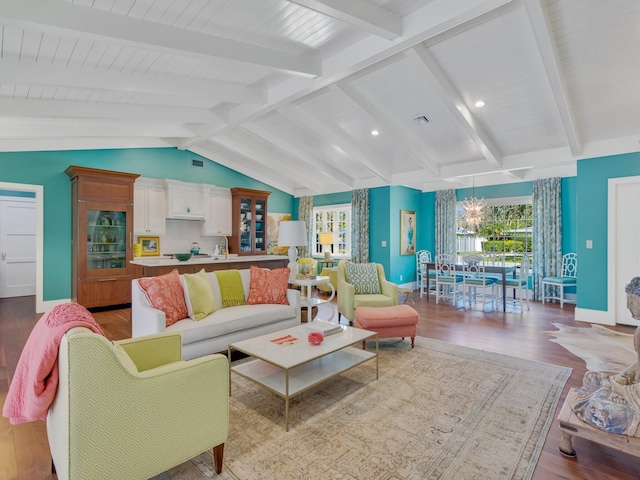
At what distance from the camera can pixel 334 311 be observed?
5625 millimetres

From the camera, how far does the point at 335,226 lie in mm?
9125

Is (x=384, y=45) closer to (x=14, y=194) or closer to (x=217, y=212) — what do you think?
(x=217, y=212)

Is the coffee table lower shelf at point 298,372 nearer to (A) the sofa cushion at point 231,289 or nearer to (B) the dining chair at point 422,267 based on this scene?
(A) the sofa cushion at point 231,289

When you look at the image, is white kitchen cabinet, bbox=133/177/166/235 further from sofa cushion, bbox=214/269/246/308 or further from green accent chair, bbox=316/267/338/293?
sofa cushion, bbox=214/269/246/308

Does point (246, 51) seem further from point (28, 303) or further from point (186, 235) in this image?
point (28, 303)

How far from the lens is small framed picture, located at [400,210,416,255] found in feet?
26.1

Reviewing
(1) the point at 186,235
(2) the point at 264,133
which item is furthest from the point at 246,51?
(1) the point at 186,235

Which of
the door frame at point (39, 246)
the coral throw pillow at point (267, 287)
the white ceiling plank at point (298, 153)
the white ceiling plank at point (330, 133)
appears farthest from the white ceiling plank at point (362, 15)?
the door frame at point (39, 246)

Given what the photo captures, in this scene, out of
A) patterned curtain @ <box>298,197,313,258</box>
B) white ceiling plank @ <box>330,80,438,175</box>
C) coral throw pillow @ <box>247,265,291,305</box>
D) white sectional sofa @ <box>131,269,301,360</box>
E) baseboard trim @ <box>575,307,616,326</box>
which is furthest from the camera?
A: patterned curtain @ <box>298,197,313,258</box>

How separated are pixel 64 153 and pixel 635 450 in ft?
25.6

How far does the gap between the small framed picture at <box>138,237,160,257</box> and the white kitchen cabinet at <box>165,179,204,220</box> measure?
0.60m

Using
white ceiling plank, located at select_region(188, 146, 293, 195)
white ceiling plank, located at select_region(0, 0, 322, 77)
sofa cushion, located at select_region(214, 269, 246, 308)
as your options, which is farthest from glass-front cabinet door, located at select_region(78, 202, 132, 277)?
white ceiling plank, located at select_region(0, 0, 322, 77)

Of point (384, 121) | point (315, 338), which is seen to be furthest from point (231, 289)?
point (384, 121)

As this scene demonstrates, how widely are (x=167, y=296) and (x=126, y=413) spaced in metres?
1.81
